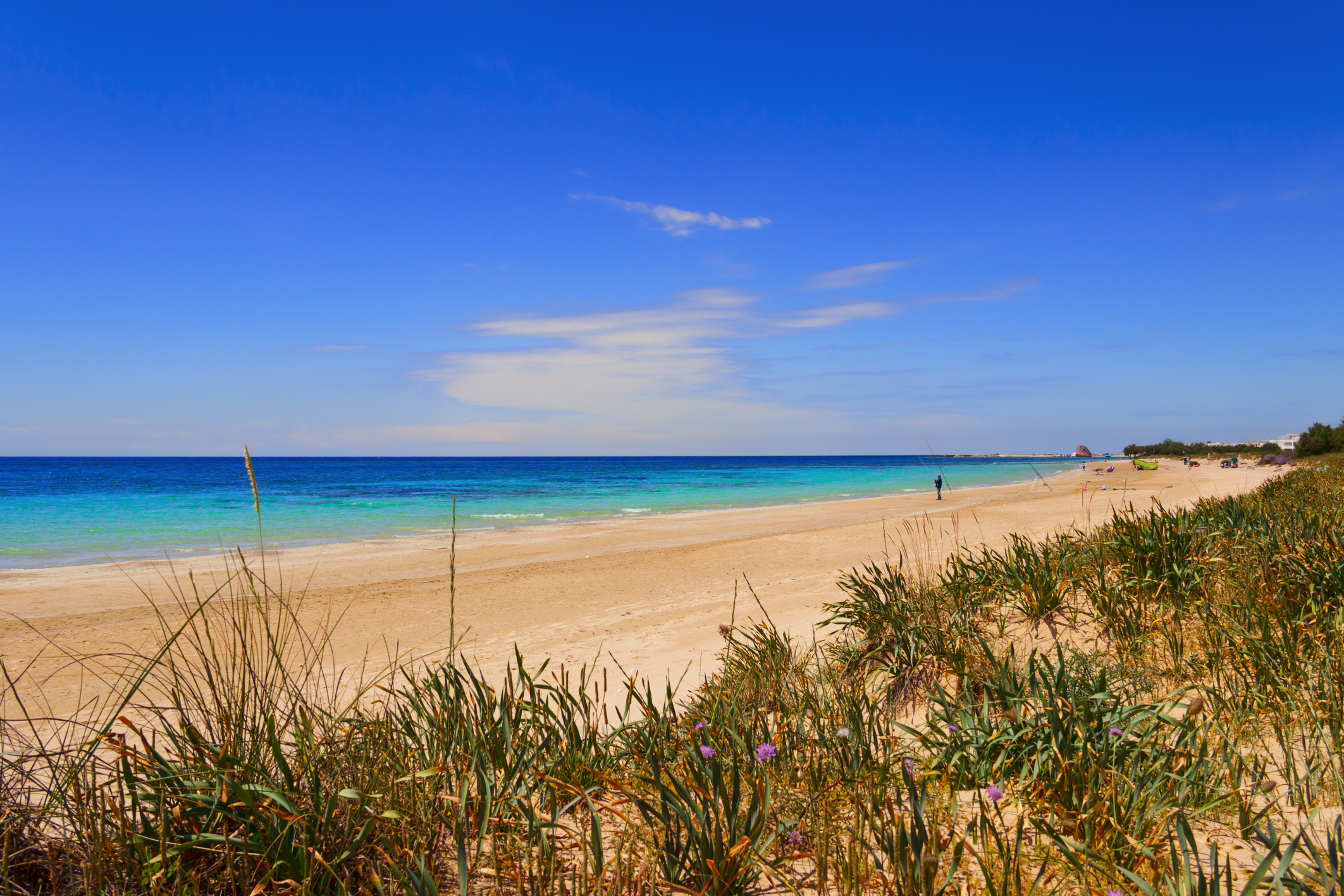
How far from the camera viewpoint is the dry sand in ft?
25.7

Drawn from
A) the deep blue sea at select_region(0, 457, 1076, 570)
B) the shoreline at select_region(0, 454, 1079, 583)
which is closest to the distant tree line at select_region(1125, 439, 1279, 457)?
the deep blue sea at select_region(0, 457, 1076, 570)

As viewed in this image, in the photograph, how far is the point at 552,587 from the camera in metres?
11.8

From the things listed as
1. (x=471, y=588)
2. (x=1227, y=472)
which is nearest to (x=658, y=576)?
(x=471, y=588)

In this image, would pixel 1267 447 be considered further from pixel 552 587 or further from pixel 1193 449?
pixel 552 587

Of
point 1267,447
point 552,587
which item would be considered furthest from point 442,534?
point 1267,447

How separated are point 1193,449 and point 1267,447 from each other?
15423mm

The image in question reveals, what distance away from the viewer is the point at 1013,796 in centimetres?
257

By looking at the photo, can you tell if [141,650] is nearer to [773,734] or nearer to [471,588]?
[471,588]

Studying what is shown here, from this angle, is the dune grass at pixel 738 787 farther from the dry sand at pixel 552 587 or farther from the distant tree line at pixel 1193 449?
the distant tree line at pixel 1193 449

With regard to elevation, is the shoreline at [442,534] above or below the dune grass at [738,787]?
below

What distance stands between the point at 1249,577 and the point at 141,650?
10.7 m

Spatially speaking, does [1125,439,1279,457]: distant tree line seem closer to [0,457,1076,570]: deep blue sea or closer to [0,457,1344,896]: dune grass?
[0,457,1076,570]: deep blue sea

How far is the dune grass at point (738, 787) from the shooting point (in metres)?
2.02

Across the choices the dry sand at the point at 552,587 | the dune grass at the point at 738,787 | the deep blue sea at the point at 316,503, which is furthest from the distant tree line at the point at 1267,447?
the dune grass at the point at 738,787
